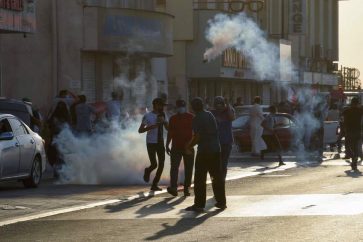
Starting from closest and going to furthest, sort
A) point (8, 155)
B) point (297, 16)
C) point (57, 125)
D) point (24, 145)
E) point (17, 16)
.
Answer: point (8, 155)
point (24, 145)
point (57, 125)
point (17, 16)
point (297, 16)

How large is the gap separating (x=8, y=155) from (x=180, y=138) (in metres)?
3.19

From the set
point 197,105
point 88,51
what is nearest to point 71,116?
point 197,105

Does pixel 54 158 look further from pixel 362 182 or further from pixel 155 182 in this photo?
pixel 362 182

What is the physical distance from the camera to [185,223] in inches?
623

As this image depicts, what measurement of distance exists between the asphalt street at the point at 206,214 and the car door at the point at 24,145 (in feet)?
1.54

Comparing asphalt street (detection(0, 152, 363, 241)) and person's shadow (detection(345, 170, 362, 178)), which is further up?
asphalt street (detection(0, 152, 363, 241))

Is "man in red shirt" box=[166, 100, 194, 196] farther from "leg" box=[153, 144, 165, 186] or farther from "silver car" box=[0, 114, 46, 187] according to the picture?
"silver car" box=[0, 114, 46, 187]

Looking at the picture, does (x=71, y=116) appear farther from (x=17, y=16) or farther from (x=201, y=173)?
(x=201, y=173)

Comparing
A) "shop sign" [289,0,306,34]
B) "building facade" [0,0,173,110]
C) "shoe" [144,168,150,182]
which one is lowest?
"shoe" [144,168,150,182]

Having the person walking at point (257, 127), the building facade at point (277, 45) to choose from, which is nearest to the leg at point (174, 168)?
the person walking at point (257, 127)

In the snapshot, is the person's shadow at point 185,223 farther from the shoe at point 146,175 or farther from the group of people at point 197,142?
the shoe at point 146,175

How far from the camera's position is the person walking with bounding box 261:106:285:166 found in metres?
31.4

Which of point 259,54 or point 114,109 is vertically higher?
point 259,54

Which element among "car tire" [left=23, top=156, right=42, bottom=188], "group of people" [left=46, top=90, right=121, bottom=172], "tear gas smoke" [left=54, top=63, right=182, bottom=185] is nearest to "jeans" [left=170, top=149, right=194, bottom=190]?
"car tire" [left=23, top=156, right=42, bottom=188]
